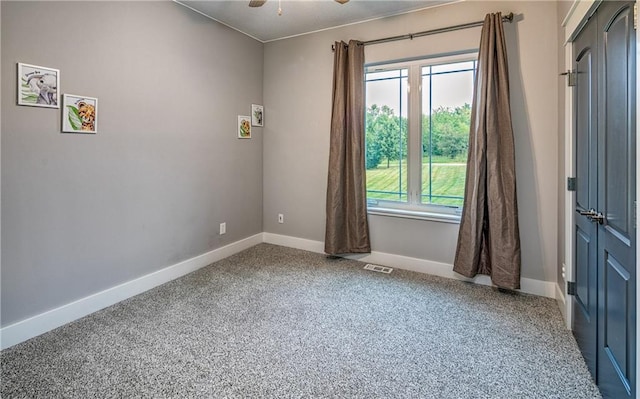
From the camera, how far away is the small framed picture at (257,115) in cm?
411

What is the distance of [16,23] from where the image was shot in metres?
2.06

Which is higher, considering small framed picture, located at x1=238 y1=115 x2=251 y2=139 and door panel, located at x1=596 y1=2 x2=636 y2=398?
small framed picture, located at x1=238 y1=115 x2=251 y2=139

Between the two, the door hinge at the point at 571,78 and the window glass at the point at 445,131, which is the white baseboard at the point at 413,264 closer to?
the window glass at the point at 445,131

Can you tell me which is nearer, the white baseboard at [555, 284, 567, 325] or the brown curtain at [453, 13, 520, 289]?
the white baseboard at [555, 284, 567, 325]

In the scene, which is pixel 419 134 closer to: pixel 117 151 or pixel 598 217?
pixel 598 217

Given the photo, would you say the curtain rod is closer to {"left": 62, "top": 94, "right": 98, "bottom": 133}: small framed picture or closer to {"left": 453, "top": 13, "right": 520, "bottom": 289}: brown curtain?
{"left": 453, "top": 13, "right": 520, "bottom": 289}: brown curtain

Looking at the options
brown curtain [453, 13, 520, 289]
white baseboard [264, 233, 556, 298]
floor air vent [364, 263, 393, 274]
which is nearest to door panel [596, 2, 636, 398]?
brown curtain [453, 13, 520, 289]

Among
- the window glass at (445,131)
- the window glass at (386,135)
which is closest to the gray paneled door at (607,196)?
the window glass at (445,131)

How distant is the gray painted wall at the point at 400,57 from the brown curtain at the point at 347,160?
187mm

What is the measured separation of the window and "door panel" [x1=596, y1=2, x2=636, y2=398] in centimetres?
153

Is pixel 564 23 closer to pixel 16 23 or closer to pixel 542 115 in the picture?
pixel 542 115

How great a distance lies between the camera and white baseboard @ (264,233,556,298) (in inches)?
112

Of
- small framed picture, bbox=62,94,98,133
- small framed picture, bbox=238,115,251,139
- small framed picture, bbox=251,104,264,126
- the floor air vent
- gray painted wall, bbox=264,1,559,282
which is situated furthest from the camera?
small framed picture, bbox=251,104,264,126

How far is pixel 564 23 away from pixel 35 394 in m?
3.96
